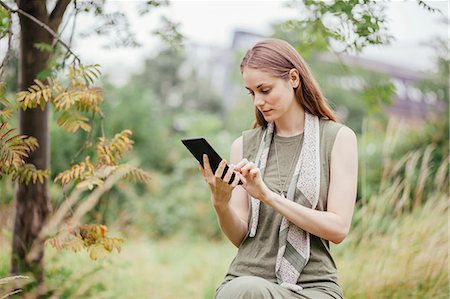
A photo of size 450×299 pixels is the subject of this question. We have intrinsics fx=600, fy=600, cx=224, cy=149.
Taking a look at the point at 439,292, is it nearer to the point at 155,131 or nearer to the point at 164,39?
the point at 164,39

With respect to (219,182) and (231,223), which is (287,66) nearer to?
(219,182)

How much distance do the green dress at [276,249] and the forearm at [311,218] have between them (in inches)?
4.4

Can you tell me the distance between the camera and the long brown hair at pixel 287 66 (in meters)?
2.44

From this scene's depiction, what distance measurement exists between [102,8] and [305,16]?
1.14 metres

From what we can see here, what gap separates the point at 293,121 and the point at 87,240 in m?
1.04

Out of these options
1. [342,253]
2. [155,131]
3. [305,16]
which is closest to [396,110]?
[155,131]

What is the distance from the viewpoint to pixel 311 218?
229 cm

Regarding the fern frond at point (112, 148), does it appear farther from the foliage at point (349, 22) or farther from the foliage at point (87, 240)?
the foliage at point (349, 22)

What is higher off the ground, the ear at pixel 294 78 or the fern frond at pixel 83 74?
the fern frond at pixel 83 74

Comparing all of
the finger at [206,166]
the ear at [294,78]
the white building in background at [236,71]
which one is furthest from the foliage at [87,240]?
the white building in background at [236,71]

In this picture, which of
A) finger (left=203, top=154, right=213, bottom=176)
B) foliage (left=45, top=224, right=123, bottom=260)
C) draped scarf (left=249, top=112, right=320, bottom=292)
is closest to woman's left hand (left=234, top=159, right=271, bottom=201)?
finger (left=203, top=154, right=213, bottom=176)

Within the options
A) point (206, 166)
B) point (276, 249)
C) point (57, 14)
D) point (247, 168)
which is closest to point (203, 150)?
point (206, 166)

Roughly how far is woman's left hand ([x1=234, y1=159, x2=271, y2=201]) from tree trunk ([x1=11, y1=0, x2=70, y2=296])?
159 centimetres

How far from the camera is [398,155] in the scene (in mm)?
6684
